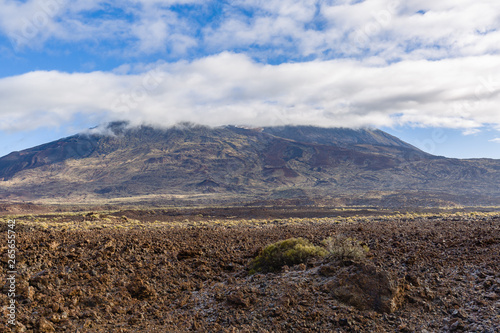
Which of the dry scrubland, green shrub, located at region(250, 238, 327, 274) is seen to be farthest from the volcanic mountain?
the dry scrubland

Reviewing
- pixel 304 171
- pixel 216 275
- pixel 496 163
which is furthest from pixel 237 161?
pixel 216 275

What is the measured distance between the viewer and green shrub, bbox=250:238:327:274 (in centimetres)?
1072

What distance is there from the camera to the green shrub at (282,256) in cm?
1072

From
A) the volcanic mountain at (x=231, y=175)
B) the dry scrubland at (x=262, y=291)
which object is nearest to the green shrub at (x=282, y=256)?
the dry scrubland at (x=262, y=291)

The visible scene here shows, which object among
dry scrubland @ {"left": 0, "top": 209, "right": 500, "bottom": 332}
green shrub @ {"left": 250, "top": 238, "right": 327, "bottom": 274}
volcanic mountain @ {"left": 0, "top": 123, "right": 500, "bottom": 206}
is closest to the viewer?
dry scrubland @ {"left": 0, "top": 209, "right": 500, "bottom": 332}

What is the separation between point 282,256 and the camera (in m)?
10.9

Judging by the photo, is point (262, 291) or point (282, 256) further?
point (282, 256)

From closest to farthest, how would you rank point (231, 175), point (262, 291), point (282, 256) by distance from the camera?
point (262, 291) < point (282, 256) < point (231, 175)

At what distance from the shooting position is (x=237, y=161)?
177625mm

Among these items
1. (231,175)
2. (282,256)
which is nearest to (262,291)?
(282,256)

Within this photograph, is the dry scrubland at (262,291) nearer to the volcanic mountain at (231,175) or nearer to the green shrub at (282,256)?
the green shrub at (282,256)

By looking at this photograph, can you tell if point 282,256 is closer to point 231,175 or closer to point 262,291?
point 262,291

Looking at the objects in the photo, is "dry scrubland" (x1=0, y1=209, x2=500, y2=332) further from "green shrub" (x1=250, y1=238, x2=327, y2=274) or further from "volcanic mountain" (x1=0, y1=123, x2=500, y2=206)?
"volcanic mountain" (x1=0, y1=123, x2=500, y2=206)

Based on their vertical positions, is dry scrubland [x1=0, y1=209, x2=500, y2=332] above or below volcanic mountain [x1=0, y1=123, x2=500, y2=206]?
below
